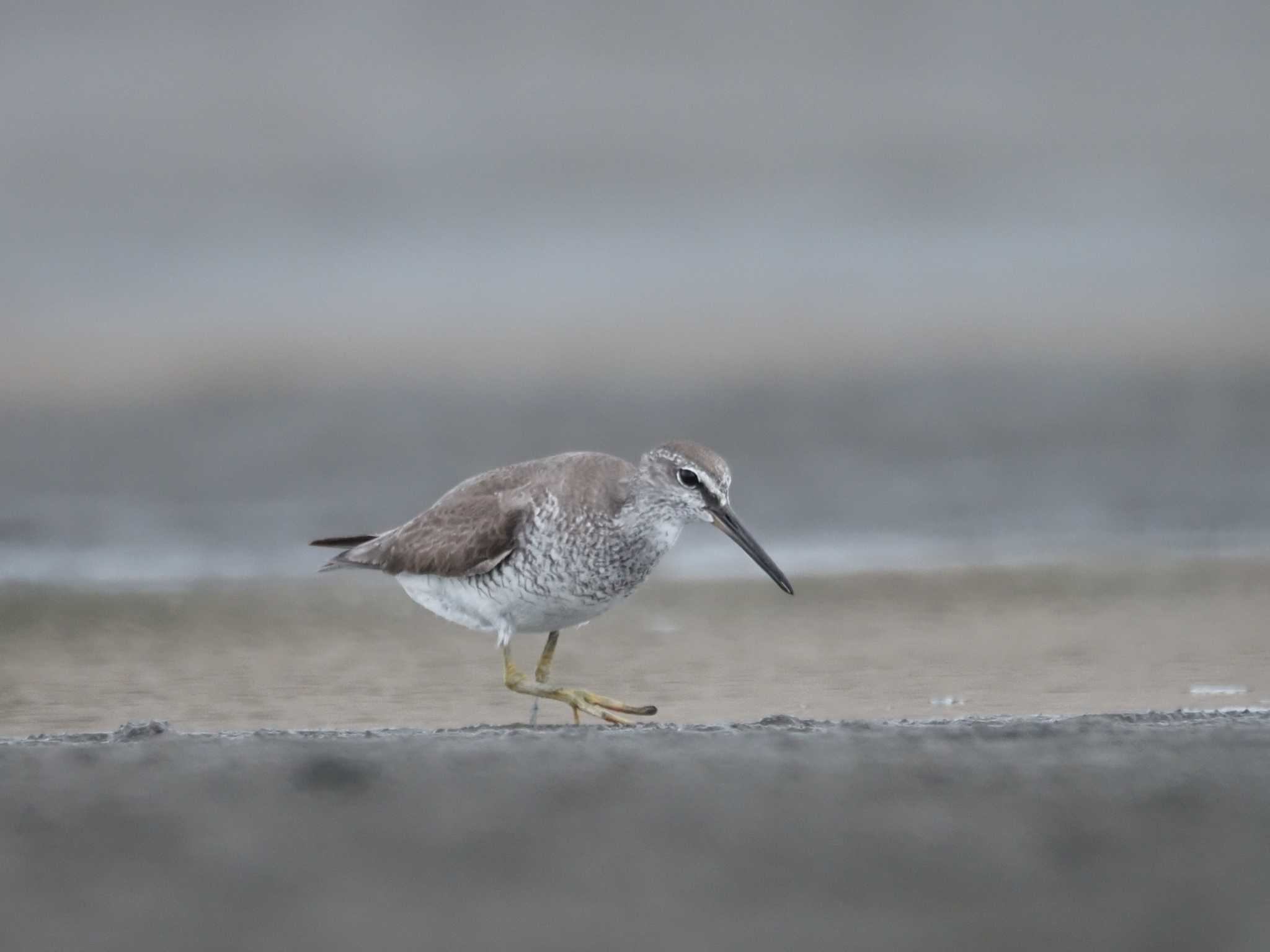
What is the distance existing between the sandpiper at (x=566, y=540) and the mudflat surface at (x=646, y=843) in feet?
9.07

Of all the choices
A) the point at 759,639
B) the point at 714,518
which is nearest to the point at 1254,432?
the point at 759,639

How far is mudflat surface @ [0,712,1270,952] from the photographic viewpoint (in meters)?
3.80

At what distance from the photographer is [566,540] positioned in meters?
7.87

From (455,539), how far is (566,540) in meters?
0.58

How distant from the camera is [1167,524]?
13.6 m

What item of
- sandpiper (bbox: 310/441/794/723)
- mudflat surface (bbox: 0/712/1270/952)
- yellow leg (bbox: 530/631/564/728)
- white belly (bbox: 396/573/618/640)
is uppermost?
sandpiper (bbox: 310/441/794/723)

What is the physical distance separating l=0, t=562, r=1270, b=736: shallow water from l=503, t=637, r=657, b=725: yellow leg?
168 mm

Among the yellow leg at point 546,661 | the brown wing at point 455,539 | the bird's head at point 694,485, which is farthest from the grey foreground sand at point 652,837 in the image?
the yellow leg at point 546,661

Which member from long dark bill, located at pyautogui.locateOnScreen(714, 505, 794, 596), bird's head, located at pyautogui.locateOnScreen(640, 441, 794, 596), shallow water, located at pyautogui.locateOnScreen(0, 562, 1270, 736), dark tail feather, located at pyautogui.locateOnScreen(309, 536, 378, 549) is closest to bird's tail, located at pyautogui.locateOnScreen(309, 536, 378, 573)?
dark tail feather, located at pyautogui.locateOnScreen(309, 536, 378, 549)

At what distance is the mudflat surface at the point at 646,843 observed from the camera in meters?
3.80

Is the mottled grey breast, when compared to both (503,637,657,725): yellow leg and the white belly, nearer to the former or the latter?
the white belly

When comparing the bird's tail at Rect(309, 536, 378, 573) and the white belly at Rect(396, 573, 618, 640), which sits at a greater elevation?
the bird's tail at Rect(309, 536, 378, 573)

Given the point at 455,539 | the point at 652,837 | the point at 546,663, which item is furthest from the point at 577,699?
the point at 652,837

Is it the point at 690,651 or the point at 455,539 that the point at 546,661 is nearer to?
the point at 455,539
